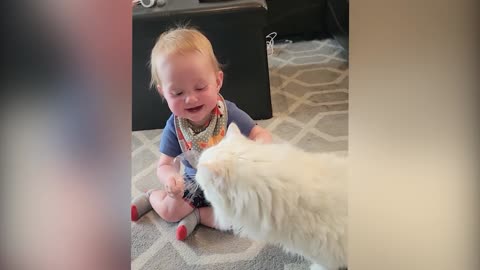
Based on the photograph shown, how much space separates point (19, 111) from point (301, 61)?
0.33 meters

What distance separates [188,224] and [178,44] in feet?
0.80

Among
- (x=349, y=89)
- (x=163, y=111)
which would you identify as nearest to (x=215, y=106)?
(x=163, y=111)

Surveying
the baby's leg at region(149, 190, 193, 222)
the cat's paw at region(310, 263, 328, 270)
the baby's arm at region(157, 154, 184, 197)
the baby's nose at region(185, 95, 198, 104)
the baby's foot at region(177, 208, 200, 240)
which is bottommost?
the cat's paw at region(310, 263, 328, 270)

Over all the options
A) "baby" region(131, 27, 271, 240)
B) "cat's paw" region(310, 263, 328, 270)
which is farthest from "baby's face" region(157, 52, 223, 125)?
"cat's paw" region(310, 263, 328, 270)

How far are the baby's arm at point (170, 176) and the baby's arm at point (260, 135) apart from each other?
0.09m

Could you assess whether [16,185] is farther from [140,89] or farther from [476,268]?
[476,268]

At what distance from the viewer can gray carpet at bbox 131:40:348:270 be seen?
0.36 meters

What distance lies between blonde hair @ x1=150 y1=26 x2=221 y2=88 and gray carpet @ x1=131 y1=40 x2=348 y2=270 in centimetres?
6

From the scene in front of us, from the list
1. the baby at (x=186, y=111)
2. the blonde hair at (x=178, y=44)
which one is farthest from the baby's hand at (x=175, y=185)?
the blonde hair at (x=178, y=44)

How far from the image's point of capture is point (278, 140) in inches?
17.8

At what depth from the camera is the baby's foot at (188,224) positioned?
0.51m

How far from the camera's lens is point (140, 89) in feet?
1.10

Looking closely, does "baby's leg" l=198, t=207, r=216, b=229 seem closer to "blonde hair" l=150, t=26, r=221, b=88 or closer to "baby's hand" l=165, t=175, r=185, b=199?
"baby's hand" l=165, t=175, r=185, b=199

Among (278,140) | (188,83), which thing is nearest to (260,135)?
(278,140)
